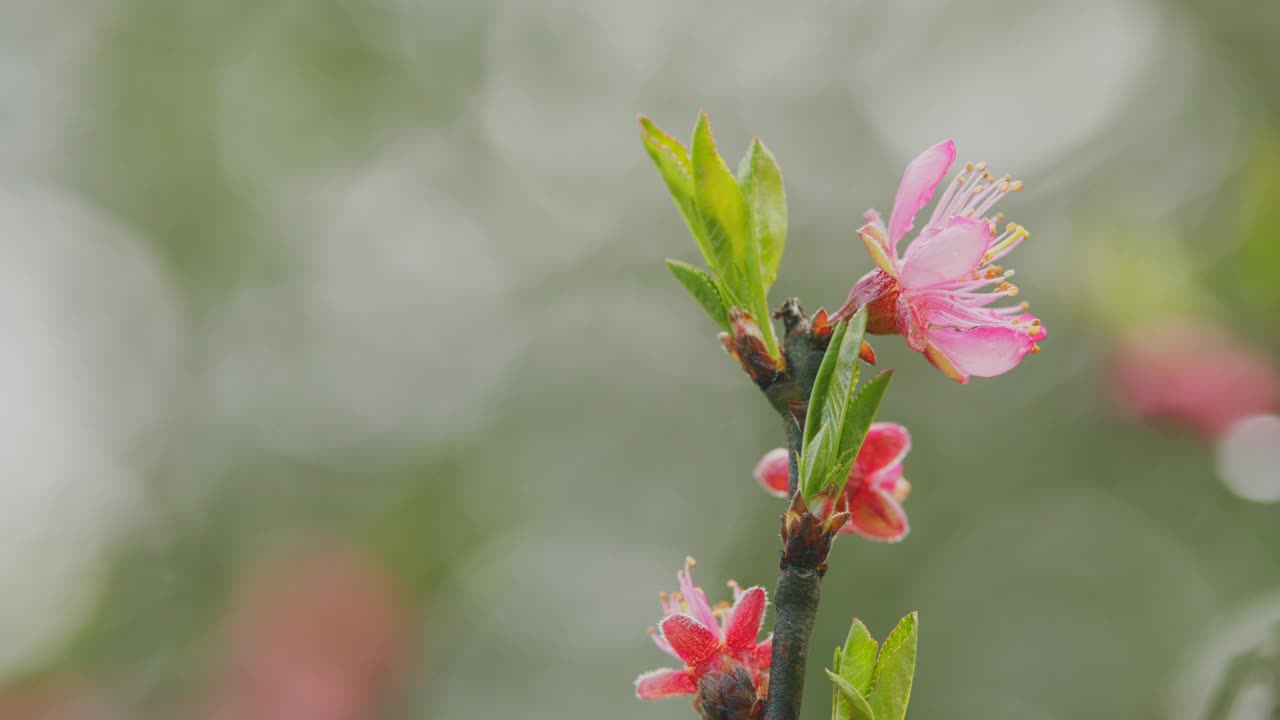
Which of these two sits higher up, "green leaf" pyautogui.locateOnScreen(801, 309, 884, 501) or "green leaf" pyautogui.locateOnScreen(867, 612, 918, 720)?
"green leaf" pyautogui.locateOnScreen(801, 309, 884, 501)

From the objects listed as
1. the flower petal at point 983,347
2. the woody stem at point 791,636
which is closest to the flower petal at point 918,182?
the flower petal at point 983,347

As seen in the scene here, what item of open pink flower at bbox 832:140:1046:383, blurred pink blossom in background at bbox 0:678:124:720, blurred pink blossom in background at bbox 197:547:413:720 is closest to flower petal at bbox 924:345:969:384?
open pink flower at bbox 832:140:1046:383

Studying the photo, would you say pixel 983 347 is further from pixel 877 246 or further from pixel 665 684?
pixel 665 684

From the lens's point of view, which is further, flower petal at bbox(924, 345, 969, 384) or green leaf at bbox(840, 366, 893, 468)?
flower petal at bbox(924, 345, 969, 384)

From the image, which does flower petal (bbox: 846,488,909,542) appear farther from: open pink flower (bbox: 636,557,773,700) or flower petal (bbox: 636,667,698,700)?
flower petal (bbox: 636,667,698,700)

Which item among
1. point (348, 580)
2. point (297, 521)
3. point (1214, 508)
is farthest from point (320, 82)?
point (1214, 508)

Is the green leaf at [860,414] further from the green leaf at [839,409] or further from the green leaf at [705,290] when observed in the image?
the green leaf at [705,290]

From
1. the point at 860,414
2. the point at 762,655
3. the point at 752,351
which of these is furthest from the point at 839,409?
the point at 762,655
